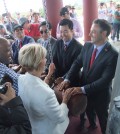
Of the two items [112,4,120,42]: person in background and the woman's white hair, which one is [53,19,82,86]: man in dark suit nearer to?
the woman's white hair

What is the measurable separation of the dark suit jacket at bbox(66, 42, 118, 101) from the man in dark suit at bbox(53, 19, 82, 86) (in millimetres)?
294

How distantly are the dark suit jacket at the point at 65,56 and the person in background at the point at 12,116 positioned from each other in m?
1.47

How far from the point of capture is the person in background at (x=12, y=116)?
3.60 ft

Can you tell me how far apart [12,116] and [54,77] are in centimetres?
114

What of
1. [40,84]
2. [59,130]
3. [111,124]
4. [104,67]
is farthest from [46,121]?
[104,67]

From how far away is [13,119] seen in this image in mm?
1114

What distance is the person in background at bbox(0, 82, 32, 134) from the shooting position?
43.3 inches

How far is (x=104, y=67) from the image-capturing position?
2.18 m

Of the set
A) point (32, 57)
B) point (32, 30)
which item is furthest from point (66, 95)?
point (32, 30)

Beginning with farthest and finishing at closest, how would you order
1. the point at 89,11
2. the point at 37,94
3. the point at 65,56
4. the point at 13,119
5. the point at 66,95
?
the point at 89,11, the point at 65,56, the point at 66,95, the point at 37,94, the point at 13,119

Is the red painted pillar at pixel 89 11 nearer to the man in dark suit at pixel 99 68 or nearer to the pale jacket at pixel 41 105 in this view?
the man in dark suit at pixel 99 68

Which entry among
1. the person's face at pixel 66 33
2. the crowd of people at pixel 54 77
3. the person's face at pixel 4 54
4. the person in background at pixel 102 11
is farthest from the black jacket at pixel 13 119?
the person in background at pixel 102 11

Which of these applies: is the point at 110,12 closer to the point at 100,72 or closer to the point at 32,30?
the point at 32,30

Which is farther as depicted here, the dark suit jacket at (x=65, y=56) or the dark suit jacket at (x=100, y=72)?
the dark suit jacket at (x=65, y=56)
